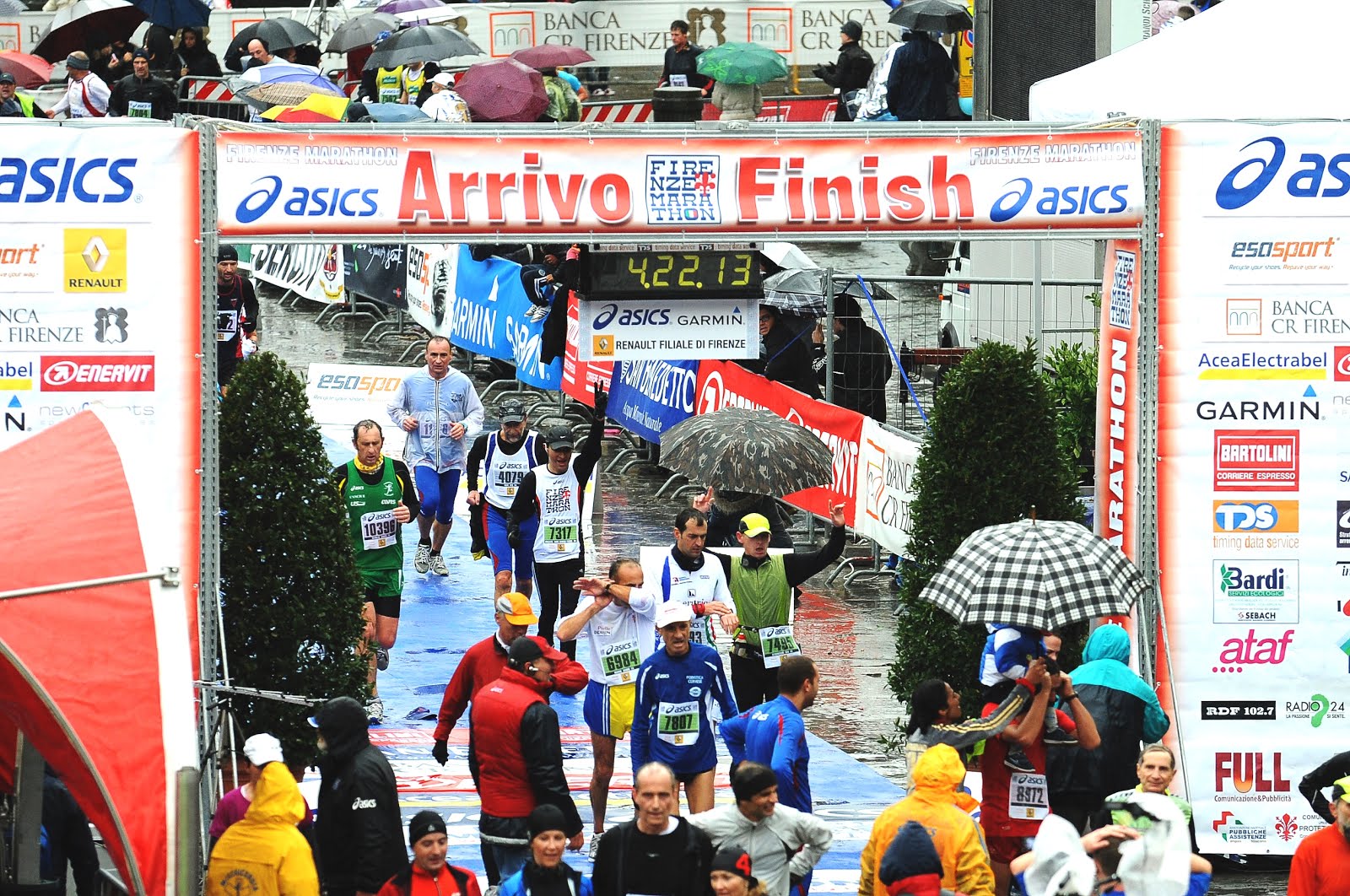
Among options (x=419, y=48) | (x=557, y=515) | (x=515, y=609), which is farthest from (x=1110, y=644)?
(x=419, y=48)

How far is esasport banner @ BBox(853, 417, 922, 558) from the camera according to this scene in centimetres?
1748

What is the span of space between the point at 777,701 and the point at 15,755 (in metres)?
3.53

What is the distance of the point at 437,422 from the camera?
18.0 meters

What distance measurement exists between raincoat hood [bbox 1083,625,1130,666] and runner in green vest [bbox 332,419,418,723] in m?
5.48

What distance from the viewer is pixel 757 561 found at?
12812mm

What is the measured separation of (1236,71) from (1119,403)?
2.21 meters

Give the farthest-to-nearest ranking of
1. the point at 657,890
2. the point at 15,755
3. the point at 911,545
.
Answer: the point at 911,545 < the point at 15,755 < the point at 657,890

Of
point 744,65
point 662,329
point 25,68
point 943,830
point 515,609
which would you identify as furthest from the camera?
point 25,68

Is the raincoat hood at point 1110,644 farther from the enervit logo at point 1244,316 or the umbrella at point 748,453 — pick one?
the umbrella at point 748,453

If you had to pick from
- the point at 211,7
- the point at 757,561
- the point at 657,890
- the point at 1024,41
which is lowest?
the point at 657,890

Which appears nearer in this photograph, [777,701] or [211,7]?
[777,701]

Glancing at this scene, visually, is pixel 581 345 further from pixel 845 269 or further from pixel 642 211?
pixel 845 269

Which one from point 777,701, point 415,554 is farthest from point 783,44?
point 777,701

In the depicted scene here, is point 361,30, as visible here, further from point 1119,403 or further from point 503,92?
point 1119,403
